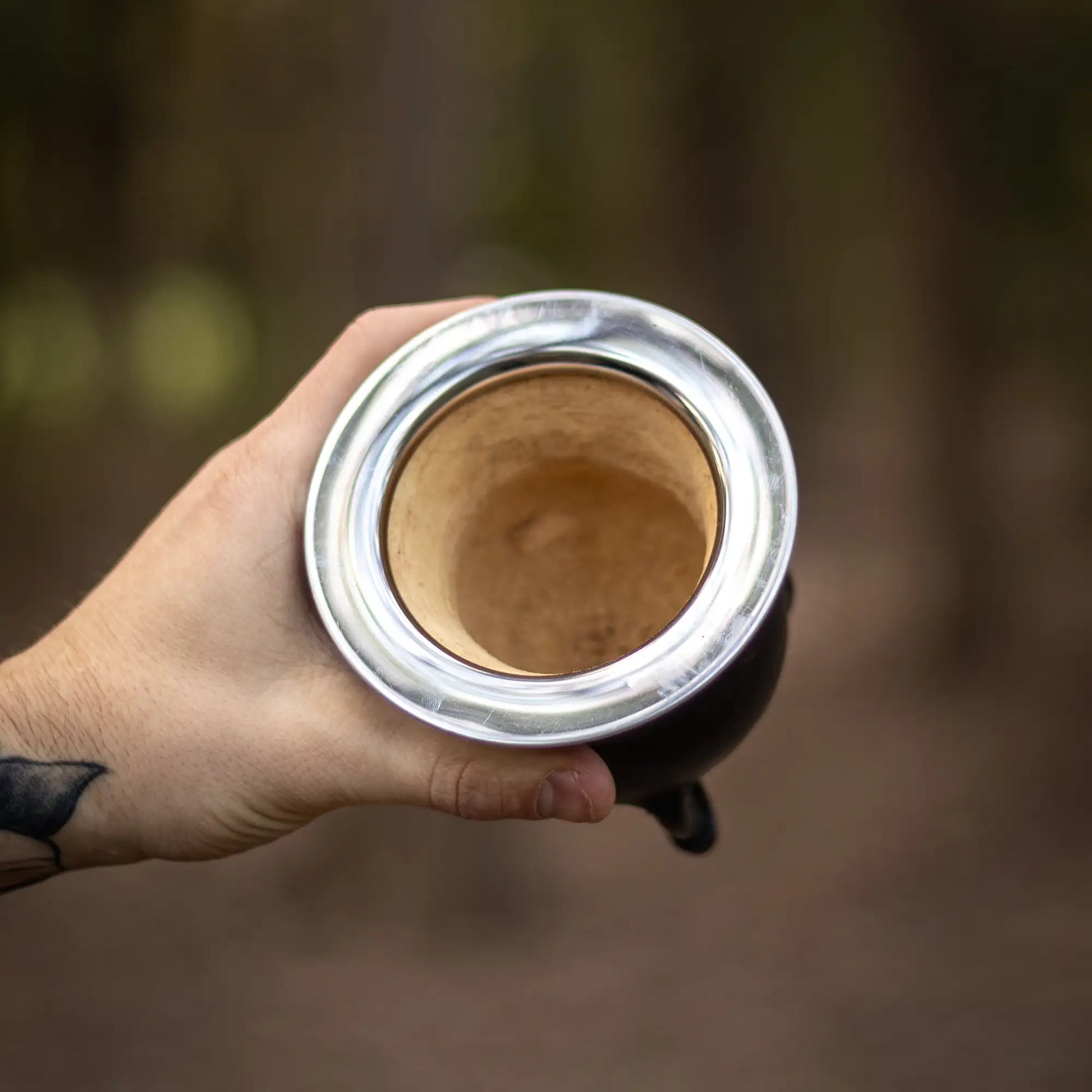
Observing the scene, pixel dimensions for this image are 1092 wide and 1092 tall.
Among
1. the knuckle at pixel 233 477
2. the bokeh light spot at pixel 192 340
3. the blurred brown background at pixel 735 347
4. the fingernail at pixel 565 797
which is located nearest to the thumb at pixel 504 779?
the fingernail at pixel 565 797

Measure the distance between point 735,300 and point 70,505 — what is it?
1.91 m

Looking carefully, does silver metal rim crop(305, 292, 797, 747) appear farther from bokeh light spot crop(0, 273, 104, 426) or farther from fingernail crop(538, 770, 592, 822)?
bokeh light spot crop(0, 273, 104, 426)

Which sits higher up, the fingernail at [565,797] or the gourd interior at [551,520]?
the gourd interior at [551,520]

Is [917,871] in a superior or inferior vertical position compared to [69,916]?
superior

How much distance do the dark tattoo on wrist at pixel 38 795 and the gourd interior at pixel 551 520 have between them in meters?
0.36

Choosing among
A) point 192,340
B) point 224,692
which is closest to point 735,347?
point 192,340

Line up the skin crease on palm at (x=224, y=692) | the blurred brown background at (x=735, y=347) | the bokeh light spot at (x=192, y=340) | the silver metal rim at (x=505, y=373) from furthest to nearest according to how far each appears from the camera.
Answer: the bokeh light spot at (x=192, y=340) < the blurred brown background at (x=735, y=347) < the skin crease on palm at (x=224, y=692) < the silver metal rim at (x=505, y=373)

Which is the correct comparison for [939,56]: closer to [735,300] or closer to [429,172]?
[735,300]

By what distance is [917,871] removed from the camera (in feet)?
7.51

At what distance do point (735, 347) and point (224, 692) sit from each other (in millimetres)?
2247

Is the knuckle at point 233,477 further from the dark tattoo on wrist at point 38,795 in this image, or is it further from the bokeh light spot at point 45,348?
the bokeh light spot at point 45,348

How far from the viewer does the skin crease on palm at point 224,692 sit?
3.01 feet

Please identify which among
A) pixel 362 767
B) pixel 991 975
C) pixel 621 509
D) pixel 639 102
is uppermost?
pixel 639 102

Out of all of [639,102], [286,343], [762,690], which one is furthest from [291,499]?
[639,102]
